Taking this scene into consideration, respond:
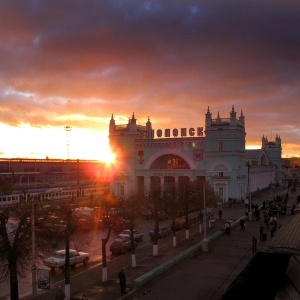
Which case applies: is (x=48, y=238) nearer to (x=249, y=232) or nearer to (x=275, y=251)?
(x=275, y=251)

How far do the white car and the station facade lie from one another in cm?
3498

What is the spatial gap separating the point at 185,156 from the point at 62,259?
43545 millimetres

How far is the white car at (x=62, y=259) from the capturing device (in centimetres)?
2584

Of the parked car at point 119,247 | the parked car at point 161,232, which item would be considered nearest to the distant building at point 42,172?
the parked car at point 161,232

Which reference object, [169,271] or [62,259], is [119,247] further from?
[169,271]

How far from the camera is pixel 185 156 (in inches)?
2670

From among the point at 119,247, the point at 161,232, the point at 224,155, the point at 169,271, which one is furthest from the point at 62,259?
the point at 224,155

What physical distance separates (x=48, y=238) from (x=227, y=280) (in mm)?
10323

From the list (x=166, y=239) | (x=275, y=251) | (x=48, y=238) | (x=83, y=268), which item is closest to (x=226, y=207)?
(x=166, y=239)

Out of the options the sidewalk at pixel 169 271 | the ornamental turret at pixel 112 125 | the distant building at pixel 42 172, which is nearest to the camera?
the sidewalk at pixel 169 271

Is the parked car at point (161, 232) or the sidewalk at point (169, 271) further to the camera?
the parked car at point (161, 232)

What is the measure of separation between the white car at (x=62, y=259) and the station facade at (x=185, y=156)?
115ft

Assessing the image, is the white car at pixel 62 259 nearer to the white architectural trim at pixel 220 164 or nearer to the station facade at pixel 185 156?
the station facade at pixel 185 156

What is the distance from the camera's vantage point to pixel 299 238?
50.6 ft
